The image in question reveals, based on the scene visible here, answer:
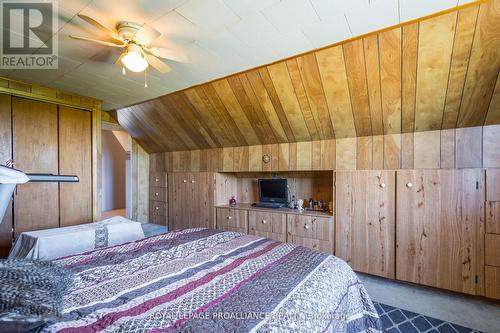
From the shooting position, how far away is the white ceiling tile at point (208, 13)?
170 cm

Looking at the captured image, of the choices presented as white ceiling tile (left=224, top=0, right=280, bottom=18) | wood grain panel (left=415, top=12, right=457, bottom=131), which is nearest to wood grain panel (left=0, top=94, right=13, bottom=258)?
white ceiling tile (left=224, top=0, right=280, bottom=18)

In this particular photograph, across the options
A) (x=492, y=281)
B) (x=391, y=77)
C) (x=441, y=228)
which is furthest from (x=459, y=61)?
(x=492, y=281)

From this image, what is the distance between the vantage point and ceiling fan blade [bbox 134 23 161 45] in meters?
1.97

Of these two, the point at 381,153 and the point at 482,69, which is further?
the point at 381,153

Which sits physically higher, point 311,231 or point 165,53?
point 165,53

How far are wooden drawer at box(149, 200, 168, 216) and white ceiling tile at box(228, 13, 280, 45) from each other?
4.07 meters

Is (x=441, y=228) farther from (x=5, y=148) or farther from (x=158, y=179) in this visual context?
(x=5, y=148)

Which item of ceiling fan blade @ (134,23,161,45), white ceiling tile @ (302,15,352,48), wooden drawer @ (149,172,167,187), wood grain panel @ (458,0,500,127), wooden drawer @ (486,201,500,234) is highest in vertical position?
ceiling fan blade @ (134,23,161,45)

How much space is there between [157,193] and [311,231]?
3.66m

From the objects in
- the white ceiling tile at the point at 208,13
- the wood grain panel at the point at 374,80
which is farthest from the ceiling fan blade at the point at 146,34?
the wood grain panel at the point at 374,80

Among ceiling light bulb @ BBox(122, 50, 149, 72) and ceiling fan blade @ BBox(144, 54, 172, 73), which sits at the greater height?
ceiling fan blade @ BBox(144, 54, 172, 73)

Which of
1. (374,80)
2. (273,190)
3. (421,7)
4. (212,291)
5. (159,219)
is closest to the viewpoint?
(212,291)

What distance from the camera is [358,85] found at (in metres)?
2.48

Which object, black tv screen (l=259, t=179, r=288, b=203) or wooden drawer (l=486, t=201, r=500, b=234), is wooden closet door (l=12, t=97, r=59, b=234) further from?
wooden drawer (l=486, t=201, r=500, b=234)
